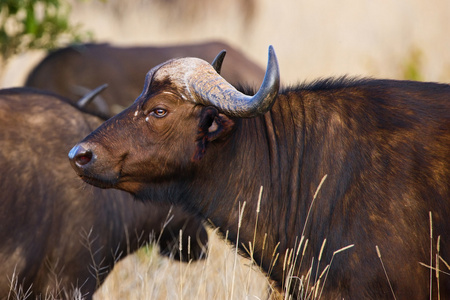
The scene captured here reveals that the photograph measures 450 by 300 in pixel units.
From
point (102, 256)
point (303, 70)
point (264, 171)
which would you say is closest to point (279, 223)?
point (264, 171)

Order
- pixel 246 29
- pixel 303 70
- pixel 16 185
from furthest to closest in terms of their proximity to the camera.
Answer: pixel 246 29
pixel 303 70
pixel 16 185

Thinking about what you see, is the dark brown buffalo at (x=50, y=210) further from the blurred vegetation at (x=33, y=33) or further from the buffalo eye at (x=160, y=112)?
the blurred vegetation at (x=33, y=33)

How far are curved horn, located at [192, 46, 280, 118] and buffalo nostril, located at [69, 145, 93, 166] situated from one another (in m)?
0.76

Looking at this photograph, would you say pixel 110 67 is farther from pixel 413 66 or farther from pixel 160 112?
pixel 413 66

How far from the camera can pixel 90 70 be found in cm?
1246

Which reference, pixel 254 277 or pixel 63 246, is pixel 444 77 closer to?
pixel 254 277

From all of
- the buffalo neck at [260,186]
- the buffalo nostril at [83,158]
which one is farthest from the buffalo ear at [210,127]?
the buffalo nostril at [83,158]

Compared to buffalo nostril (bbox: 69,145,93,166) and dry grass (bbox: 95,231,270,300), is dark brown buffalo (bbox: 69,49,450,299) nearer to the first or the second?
buffalo nostril (bbox: 69,145,93,166)

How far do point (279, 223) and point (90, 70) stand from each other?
28.2 feet

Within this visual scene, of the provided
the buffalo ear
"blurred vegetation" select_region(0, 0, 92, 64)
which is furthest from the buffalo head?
"blurred vegetation" select_region(0, 0, 92, 64)

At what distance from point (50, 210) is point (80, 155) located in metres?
1.06

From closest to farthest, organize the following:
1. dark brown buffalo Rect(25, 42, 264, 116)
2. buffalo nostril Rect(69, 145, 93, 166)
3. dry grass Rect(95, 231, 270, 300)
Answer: buffalo nostril Rect(69, 145, 93, 166)
dry grass Rect(95, 231, 270, 300)
dark brown buffalo Rect(25, 42, 264, 116)

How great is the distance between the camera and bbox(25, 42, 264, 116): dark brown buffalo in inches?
480

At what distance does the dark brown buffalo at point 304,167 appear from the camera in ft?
13.4
